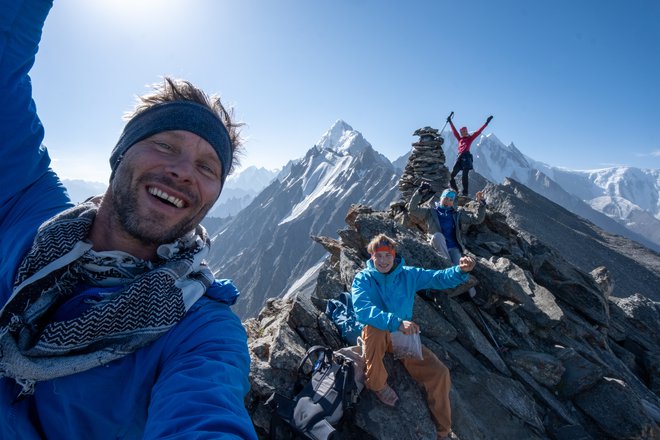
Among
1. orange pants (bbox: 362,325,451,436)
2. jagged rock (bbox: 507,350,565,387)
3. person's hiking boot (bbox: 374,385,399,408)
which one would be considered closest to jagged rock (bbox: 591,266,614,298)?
jagged rock (bbox: 507,350,565,387)

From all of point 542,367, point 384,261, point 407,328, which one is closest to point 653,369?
point 542,367

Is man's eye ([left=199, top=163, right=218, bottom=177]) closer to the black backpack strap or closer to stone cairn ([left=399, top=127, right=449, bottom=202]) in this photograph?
the black backpack strap

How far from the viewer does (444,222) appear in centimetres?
1251

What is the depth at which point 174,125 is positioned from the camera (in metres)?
3.15

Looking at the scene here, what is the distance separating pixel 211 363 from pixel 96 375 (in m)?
0.76

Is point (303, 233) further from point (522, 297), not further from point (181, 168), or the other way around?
point (181, 168)

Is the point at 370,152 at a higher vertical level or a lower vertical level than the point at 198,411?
higher

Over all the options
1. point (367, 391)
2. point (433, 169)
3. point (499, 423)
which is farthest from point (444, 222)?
point (433, 169)

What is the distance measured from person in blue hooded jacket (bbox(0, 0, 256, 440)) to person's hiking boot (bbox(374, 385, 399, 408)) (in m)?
4.68

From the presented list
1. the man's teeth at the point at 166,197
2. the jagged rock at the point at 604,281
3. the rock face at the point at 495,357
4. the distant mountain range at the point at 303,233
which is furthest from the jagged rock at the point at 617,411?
the distant mountain range at the point at 303,233

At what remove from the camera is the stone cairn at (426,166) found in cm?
2244

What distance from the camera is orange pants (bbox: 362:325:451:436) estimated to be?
19.7 ft

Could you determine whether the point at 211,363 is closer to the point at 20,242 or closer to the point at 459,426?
the point at 20,242

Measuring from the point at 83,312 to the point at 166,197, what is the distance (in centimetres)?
115
